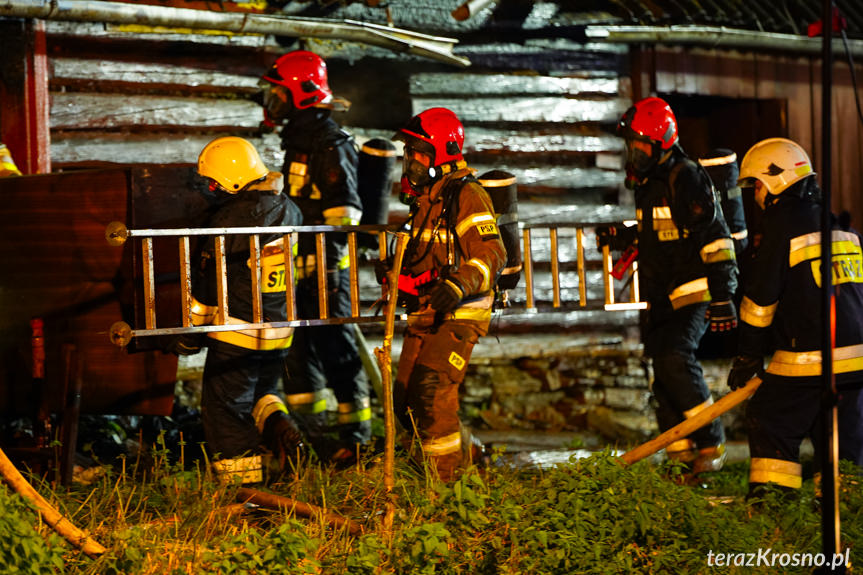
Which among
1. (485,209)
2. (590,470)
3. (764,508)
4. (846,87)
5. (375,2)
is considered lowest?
(764,508)

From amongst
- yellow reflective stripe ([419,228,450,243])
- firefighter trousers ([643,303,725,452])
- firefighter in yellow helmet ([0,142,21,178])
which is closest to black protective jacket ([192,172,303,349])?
yellow reflective stripe ([419,228,450,243])

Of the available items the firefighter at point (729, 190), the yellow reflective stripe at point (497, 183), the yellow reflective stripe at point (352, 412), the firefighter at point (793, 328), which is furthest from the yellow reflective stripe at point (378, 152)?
the firefighter at point (793, 328)

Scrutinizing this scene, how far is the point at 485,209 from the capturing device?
5387 mm

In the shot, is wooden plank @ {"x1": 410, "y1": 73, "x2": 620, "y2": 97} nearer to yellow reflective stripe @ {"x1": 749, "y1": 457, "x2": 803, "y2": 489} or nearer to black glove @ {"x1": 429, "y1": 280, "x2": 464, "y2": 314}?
black glove @ {"x1": 429, "y1": 280, "x2": 464, "y2": 314}

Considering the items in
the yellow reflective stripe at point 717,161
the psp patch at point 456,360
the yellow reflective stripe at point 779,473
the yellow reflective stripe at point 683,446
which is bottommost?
the yellow reflective stripe at point 683,446

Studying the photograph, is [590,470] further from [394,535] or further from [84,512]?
[84,512]

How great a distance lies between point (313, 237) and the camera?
6.59 m

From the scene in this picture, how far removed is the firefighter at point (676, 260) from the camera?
20.5ft

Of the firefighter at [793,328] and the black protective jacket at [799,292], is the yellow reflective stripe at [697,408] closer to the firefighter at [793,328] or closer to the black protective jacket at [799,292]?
the firefighter at [793,328]

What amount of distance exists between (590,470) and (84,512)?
2473 millimetres

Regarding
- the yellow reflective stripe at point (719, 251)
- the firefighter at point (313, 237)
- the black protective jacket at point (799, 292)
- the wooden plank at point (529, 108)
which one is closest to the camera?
the black protective jacket at point (799, 292)

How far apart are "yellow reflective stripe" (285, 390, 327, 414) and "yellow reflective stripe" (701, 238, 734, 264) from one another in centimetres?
272

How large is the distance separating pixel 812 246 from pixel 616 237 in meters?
1.60

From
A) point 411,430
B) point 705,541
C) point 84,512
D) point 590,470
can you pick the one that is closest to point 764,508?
point 705,541
